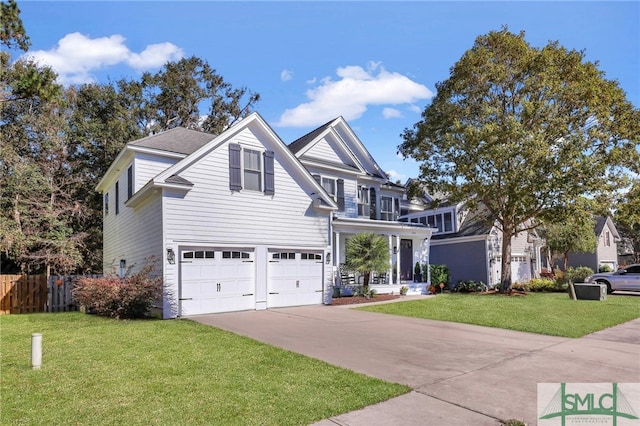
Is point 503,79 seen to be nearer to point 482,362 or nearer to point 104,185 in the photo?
point 482,362

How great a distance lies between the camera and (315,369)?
21.4 feet

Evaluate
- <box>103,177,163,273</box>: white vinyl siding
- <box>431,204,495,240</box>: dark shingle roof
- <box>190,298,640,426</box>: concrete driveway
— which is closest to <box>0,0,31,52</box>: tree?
<box>103,177,163,273</box>: white vinyl siding

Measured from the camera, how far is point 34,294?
1850cm

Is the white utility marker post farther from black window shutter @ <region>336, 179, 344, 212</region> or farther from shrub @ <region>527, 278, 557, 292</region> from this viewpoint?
shrub @ <region>527, 278, 557, 292</region>

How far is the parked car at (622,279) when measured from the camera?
2198cm

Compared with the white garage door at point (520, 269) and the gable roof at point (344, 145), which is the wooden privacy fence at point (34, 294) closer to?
the gable roof at point (344, 145)

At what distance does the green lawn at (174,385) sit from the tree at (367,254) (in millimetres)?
8934

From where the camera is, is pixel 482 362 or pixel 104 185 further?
pixel 104 185

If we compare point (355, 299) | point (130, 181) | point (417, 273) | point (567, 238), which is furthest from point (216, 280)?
point (567, 238)

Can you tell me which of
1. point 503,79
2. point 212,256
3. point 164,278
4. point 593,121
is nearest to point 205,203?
point 212,256

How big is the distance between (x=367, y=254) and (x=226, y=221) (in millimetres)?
6173

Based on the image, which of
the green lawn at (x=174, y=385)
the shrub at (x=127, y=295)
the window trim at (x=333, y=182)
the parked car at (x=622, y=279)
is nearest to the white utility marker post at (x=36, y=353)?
the green lawn at (x=174, y=385)

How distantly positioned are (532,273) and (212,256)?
24.5 metres

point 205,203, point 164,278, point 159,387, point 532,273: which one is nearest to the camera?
point 159,387
